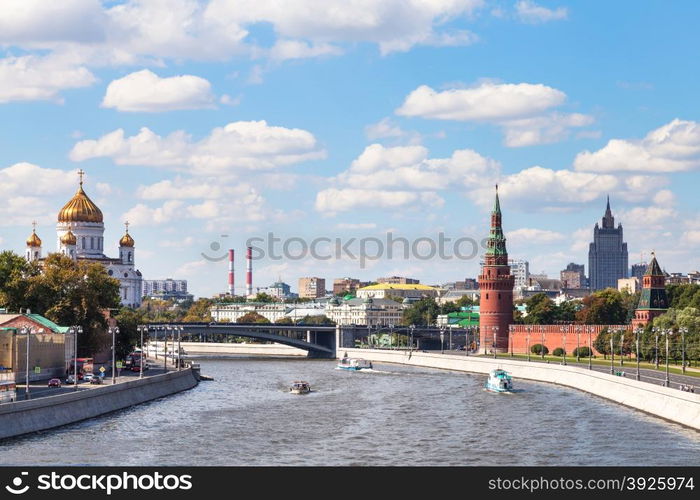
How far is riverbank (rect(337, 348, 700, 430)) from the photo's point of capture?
241 ft

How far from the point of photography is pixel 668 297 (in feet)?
511

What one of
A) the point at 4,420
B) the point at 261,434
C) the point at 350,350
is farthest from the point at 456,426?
the point at 350,350

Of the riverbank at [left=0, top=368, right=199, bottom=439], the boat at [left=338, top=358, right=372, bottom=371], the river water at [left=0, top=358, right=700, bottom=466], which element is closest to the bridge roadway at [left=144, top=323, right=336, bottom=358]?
the boat at [left=338, top=358, right=372, bottom=371]

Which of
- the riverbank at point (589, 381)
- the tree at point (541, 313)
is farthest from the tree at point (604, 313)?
the riverbank at point (589, 381)

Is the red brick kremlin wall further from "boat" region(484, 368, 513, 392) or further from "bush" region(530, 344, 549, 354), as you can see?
"boat" region(484, 368, 513, 392)

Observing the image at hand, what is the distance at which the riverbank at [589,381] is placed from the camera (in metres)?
73.4

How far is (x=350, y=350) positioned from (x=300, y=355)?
22.0 m

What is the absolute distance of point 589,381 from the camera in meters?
99.6

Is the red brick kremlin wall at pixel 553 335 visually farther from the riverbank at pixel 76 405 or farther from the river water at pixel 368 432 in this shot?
the riverbank at pixel 76 405

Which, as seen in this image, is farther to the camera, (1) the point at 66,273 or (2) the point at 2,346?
(1) the point at 66,273

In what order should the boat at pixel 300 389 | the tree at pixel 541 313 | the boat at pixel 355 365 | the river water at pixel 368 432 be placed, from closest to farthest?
the river water at pixel 368 432, the boat at pixel 300 389, the boat at pixel 355 365, the tree at pixel 541 313

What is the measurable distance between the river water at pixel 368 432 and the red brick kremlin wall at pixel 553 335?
1848 inches

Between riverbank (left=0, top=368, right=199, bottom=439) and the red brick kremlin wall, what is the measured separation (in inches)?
2544
